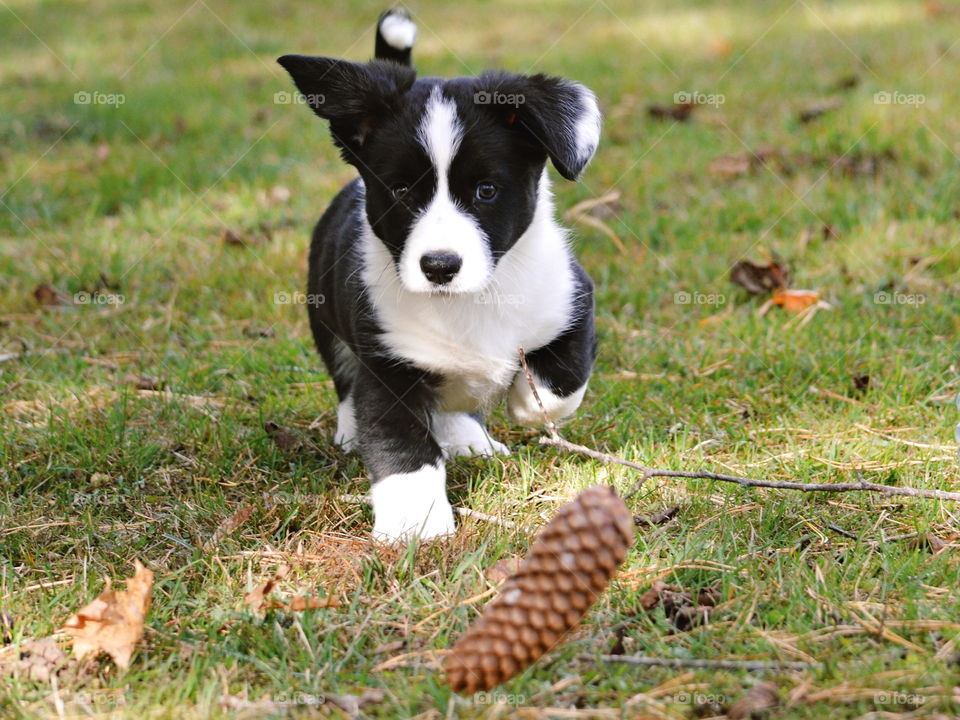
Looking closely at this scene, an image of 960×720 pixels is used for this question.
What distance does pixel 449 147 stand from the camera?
2549 mm

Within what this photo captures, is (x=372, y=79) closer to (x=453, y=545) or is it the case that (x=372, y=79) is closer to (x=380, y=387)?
(x=380, y=387)

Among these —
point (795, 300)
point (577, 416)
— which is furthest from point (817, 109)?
point (577, 416)

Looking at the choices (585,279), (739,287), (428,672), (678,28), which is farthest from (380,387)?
(678,28)

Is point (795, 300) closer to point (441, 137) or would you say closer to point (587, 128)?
point (587, 128)

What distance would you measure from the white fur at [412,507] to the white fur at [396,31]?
1.43 m

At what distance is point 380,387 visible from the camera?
109 inches

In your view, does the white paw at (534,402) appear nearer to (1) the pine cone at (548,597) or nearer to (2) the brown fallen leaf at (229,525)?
(2) the brown fallen leaf at (229,525)

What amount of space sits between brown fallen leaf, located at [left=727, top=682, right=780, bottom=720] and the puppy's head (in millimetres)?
1118

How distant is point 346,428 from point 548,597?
139cm

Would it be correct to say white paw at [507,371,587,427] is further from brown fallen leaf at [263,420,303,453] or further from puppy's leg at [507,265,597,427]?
brown fallen leaf at [263,420,303,453]

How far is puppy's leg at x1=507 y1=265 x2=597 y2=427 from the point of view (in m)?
2.92

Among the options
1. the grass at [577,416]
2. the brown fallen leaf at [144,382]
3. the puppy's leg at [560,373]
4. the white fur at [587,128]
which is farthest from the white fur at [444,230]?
the brown fallen leaf at [144,382]

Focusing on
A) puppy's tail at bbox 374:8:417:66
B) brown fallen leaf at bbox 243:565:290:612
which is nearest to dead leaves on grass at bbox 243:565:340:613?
brown fallen leaf at bbox 243:565:290:612

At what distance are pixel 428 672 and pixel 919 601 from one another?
98 cm
